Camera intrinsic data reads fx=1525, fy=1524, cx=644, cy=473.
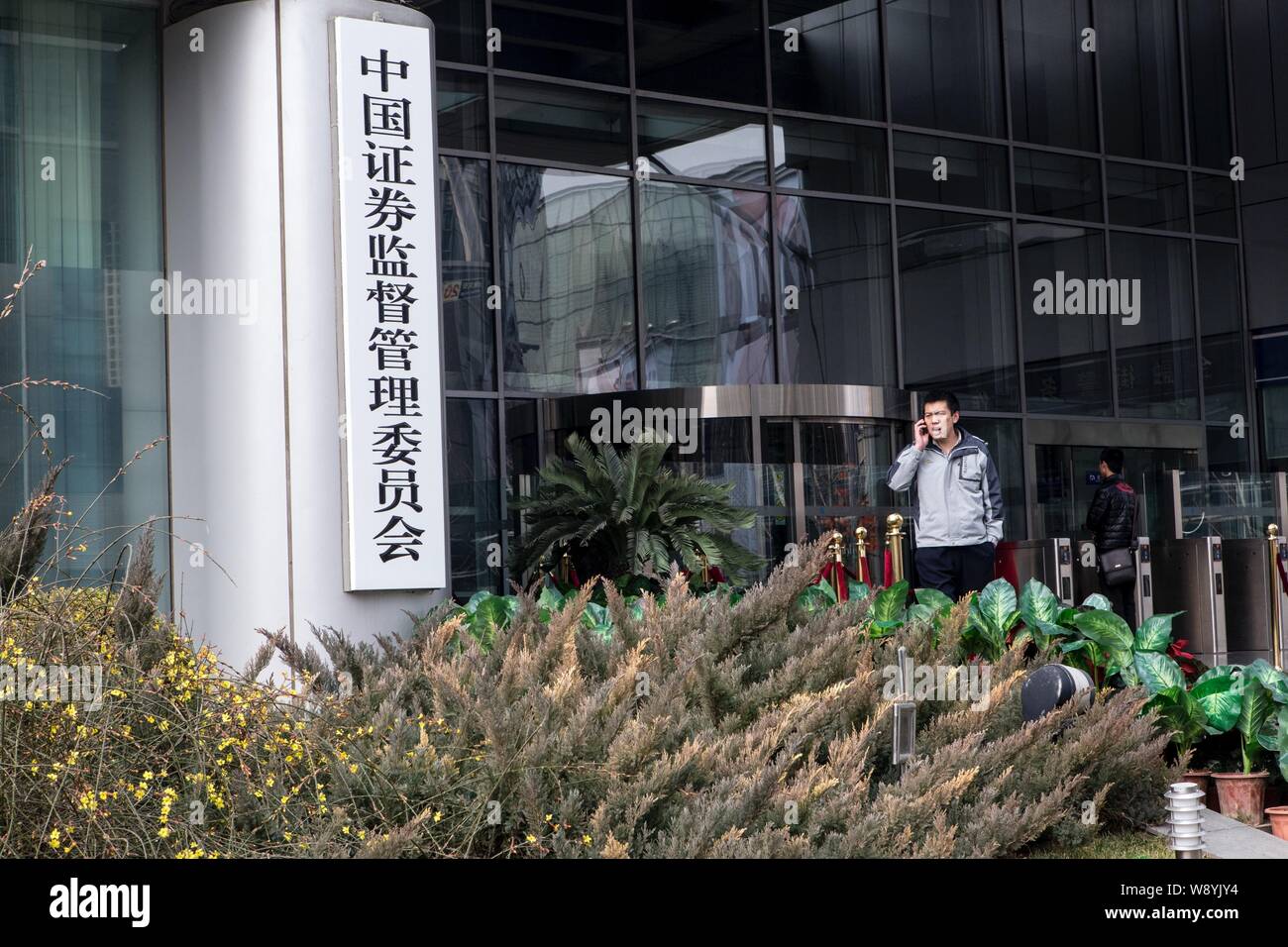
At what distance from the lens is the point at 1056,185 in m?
19.8

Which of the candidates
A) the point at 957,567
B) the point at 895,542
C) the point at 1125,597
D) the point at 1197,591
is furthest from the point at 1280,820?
the point at 1197,591

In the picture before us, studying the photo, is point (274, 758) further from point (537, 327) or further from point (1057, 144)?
point (1057, 144)

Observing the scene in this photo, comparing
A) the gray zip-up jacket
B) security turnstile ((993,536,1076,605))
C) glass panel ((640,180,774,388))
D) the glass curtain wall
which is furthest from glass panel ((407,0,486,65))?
the gray zip-up jacket

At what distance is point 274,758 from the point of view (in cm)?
465

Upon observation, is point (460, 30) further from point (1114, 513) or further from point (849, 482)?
point (1114, 513)

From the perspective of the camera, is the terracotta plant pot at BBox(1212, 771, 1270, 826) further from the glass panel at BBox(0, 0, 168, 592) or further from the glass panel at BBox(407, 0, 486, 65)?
the glass panel at BBox(407, 0, 486, 65)

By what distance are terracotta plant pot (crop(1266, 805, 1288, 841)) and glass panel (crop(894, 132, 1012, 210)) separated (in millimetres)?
13613

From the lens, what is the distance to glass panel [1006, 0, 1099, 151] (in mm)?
19703

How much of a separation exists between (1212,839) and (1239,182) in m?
18.5

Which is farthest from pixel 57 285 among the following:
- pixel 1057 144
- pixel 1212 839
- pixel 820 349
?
pixel 1057 144

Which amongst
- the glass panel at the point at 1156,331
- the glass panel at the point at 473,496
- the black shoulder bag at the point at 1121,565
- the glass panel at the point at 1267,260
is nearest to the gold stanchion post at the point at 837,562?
the black shoulder bag at the point at 1121,565

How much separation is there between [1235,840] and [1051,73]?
1640 centimetres

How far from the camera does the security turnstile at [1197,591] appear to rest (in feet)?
48.8

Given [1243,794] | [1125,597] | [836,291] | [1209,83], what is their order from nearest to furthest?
[1243,794] < [1125,597] < [836,291] < [1209,83]
